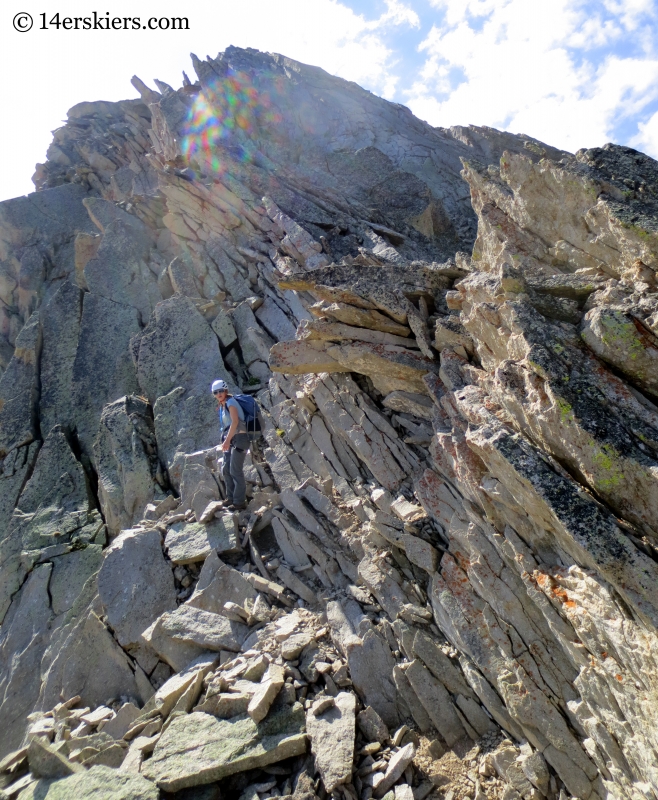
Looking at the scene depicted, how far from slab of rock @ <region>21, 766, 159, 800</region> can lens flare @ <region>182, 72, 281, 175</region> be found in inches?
1282

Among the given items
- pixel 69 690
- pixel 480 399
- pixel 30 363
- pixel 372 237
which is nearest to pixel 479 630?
pixel 480 399

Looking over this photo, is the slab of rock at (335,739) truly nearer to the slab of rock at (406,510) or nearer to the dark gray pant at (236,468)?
the slab of rock at (406,510)

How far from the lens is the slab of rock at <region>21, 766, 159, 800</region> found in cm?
880

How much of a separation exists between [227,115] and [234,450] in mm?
31158

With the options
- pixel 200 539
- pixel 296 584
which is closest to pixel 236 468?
pixel 200 539

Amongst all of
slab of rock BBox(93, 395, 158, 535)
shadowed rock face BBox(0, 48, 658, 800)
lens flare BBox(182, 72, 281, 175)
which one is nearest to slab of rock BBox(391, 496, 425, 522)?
shadowed rock face BBox(0, 48, 658, 800)

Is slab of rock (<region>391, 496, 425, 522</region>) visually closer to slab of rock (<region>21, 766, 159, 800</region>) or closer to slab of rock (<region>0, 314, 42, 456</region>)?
slab of rock (<region>21, 766, 159, 800</region>)

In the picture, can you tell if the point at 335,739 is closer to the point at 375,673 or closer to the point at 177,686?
the point at 375,673

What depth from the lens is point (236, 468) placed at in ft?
51.5

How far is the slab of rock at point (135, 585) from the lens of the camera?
13.9 meters

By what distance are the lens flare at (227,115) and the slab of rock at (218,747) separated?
3197 cm

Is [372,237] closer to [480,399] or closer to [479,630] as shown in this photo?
[480,399]

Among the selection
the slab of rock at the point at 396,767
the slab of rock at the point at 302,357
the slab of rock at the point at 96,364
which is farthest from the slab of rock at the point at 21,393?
the slab of rock at the point at 396,767

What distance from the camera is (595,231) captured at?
12.2 m
